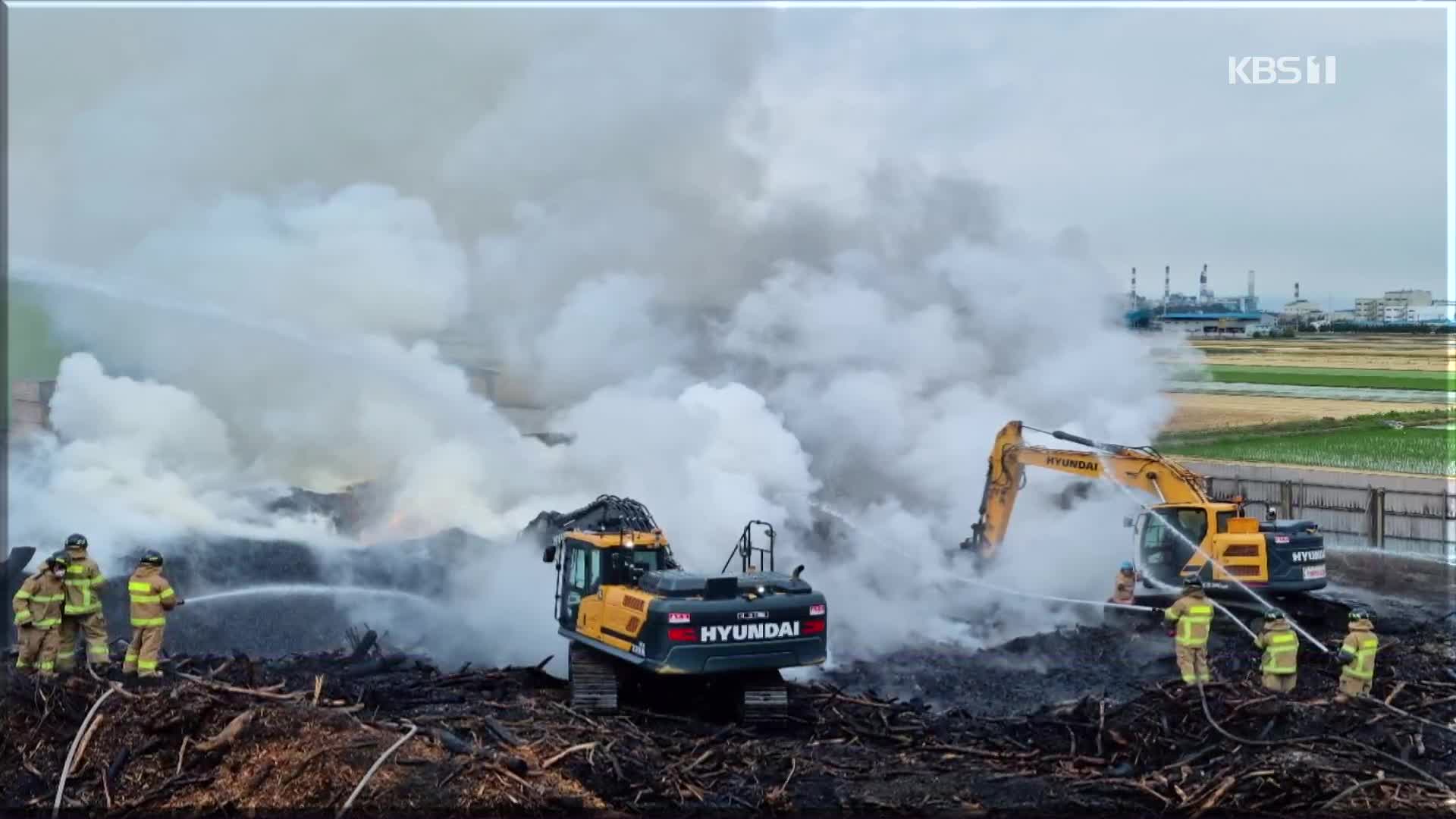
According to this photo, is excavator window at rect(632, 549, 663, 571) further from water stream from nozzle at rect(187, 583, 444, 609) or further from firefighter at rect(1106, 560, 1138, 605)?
firefighter at rect(1106, 560, 1138, 605)

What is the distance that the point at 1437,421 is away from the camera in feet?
109

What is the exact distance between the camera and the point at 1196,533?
2173 centimetres

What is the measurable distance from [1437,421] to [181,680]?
31082 millimetres

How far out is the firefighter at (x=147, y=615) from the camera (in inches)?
545

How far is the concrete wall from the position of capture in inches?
1225

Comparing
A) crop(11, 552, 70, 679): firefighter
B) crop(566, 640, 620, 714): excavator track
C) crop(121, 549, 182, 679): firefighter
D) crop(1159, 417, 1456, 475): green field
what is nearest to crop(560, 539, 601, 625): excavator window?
crop(566, 640, 620, 714): excavator track

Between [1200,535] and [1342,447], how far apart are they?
14.6 metres

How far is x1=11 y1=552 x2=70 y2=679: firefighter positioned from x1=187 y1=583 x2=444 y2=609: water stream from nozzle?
6.60 meters

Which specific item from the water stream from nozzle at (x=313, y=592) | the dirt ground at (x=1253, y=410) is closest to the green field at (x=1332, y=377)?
the dirt ground at (x=1253, y=410)

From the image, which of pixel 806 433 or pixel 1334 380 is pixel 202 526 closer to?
pixel 806 433

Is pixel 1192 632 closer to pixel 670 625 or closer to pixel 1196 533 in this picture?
pixel 1196 533

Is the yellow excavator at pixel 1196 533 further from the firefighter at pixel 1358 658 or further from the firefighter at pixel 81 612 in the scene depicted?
the firefighter at pixel 81 612

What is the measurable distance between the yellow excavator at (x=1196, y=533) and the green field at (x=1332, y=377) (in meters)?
13.3

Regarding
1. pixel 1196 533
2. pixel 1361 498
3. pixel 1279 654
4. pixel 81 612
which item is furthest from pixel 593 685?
pixel 1361 498
